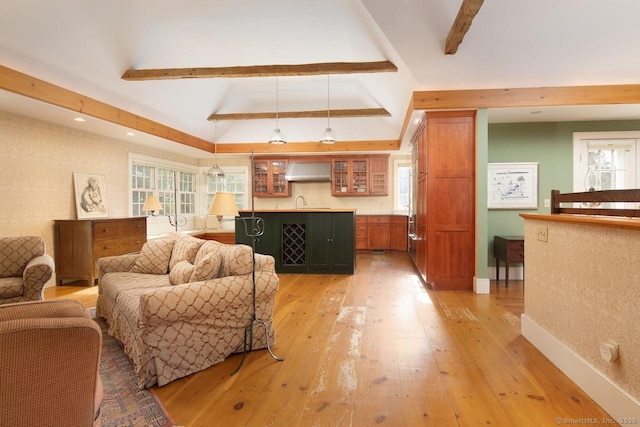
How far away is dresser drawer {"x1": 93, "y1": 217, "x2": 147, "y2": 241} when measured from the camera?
15.9ft

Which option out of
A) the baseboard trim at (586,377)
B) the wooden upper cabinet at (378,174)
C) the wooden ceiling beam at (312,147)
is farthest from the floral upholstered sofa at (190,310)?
the wooden upper cabinet at (378,174)

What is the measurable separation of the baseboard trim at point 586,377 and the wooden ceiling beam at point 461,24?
2513 millimetres

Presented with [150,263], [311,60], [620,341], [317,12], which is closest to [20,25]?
[150,263]

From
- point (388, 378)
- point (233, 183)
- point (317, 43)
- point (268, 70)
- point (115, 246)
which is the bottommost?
point (388, 378)

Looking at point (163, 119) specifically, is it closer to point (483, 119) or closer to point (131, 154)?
point (131, 154)

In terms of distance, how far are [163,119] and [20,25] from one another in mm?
2875

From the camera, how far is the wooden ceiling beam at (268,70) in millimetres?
4664

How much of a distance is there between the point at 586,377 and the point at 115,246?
562cm

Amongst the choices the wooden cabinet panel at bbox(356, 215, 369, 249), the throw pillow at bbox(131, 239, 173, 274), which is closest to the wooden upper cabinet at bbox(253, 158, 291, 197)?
the wooden cabinet panel at bbox(356, 215, 369, 249)

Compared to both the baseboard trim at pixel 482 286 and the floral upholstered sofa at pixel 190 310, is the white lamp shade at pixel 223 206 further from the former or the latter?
the baseboard trim at pixel 482 286

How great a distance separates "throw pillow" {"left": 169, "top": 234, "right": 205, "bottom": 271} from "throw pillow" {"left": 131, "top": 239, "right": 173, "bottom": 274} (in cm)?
7

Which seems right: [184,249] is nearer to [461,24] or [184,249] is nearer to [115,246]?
[115,246]

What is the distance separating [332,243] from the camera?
18.3 feet

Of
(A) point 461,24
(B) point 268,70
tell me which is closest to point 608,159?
(A) point 461,24
